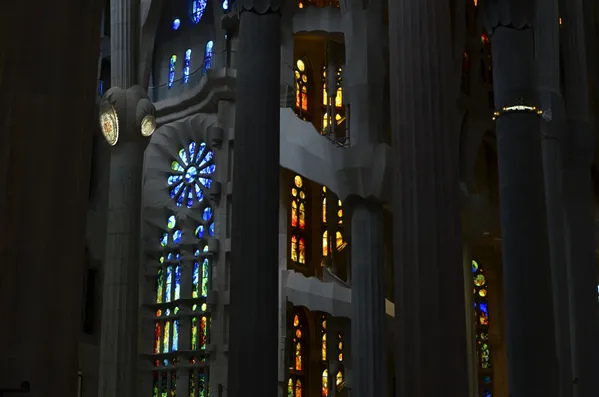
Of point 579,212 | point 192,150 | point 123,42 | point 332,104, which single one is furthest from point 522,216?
point 192,150

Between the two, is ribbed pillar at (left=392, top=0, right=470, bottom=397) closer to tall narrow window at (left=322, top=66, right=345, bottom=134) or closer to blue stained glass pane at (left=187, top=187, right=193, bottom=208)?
tall narrow window at (left=322, top=66, right=345, bottom=134)

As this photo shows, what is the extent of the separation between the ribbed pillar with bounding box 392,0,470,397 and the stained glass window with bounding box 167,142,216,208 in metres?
13.7

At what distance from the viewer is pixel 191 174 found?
925 inches

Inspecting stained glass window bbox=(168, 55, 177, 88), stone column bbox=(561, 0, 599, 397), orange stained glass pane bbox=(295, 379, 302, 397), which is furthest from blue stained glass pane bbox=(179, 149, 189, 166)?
stone column bbox=(561, 0, 599, 397)

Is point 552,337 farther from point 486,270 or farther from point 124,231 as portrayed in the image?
point 486,270

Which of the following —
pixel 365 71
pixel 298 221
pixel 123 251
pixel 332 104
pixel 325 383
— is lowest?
pixel 325 383

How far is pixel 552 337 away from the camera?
1134 centimetres

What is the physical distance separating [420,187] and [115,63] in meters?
9.06

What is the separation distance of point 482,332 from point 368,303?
1081 centimetres

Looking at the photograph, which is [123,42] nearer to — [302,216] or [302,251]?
[302,216]

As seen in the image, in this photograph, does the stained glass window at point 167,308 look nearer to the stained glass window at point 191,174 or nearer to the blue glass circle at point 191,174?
the stained glass window at point 191,174

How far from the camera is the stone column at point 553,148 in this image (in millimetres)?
15352

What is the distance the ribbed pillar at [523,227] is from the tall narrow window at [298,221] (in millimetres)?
10311

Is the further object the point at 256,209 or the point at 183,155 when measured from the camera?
the point at 183,155
